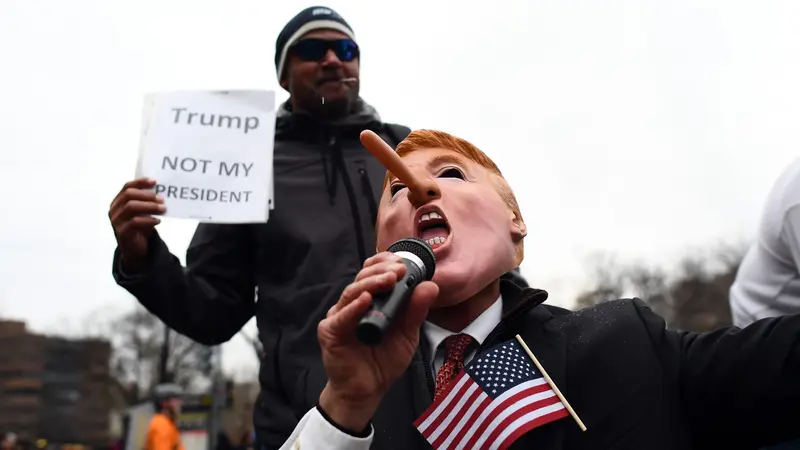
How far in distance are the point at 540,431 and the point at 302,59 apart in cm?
184

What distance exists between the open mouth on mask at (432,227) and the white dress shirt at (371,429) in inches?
8.7

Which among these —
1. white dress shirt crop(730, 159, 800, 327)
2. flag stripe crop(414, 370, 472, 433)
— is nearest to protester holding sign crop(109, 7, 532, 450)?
flag stripe crop(414, 370, 472, 433)

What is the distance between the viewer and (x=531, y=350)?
1.85 m

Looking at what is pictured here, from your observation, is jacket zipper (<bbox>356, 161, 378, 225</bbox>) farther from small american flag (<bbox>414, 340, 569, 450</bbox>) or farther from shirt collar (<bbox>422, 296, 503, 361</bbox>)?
small american flag (<bbox>414, 340, 569, 450</bbox>)

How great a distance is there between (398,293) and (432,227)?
1.79 ft

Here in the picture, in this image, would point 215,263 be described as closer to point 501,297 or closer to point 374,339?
point 501,297

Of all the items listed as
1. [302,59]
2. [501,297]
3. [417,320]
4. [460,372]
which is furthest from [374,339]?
[302,59]

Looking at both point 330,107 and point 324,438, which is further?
point 330,107

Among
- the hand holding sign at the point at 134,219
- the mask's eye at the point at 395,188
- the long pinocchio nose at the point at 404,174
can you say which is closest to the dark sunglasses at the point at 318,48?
the hand holding sign at the point at 134,219

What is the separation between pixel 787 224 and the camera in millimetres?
2533

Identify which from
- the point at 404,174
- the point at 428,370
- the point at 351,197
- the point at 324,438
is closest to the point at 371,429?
the point at 324,438

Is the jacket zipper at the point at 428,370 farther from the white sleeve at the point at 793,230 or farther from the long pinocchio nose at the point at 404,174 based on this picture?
the white sleeve at the point at 793,230

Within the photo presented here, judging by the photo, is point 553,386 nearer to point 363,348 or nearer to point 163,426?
point 363,348

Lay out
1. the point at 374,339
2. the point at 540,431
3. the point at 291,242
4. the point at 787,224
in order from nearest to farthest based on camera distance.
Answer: the point at 374,339, the point at 540,431, the point at 787,224, the point at 291,242
